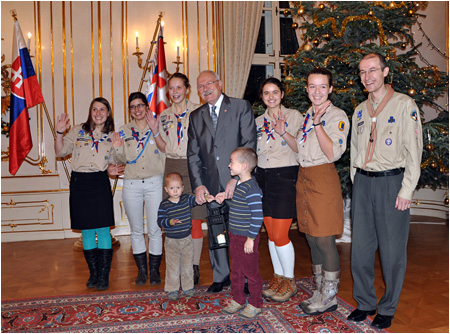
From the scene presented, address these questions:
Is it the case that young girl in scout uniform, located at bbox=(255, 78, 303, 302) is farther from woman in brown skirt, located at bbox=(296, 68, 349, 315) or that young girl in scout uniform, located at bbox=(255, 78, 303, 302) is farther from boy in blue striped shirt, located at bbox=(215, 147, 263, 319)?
boy in blue striped shirt, located at bbox=(215, 147, 263, 319)

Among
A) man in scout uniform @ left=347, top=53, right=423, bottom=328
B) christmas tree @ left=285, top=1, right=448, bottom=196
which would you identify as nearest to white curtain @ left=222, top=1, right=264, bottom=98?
christmas tree @ left=285, top=1, right=448, bottom=196

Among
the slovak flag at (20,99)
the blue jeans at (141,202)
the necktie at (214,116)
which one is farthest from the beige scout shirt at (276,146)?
the slovak flag at (20,99)

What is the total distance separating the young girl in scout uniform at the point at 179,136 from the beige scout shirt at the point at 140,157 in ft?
0.26

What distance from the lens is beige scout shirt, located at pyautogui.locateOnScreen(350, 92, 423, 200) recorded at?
2406 mm

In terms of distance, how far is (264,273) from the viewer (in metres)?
3.86

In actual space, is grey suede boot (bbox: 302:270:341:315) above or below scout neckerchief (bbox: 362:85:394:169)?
below

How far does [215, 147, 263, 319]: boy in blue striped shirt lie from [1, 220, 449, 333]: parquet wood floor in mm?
787

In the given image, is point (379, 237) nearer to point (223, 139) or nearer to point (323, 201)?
point (323, 201)

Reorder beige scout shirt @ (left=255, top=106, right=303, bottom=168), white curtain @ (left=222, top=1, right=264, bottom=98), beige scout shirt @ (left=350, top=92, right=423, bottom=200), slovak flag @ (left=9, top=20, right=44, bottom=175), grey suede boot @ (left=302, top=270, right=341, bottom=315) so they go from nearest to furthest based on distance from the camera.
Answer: beige scout shirt @ (left=350, top=92, right=423, bottom=200)
grey suede boot @ (left=302, top=270, right=341, bottom=315)
beige scout shirt @ (left=255, top=106, right=303, bottom=168)
slovak flag @ (left=9, top=20, right=44, bottom=175)
white curtain @ (left=222, top=1, right=264, bottom=98)

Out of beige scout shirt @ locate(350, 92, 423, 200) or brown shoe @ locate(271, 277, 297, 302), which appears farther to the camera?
brown shoe @ locate(271, 277, 297, 302)

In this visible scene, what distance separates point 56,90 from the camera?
6016 millimetres

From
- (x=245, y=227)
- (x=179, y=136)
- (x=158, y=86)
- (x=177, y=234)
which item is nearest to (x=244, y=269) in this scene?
(x=245, y=227)

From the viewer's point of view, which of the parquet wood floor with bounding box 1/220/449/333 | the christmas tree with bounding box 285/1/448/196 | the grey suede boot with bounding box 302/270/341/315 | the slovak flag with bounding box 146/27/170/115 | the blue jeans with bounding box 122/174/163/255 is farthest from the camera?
the slovak flag with bounding box 146/27/170/115

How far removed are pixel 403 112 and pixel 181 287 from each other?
7.03ft
